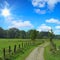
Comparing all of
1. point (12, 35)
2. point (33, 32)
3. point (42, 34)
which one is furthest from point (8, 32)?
point (33, 32)

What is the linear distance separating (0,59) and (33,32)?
5221 centimetres

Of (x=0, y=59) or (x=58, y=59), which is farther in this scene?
(x=58, y=59)

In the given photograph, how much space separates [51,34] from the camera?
45.4 metres

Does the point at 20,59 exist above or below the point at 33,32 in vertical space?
below

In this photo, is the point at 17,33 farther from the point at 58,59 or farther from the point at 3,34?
the point at 58,59

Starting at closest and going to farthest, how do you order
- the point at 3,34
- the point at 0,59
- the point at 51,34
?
the point at 0,59
the point at 51,34
the point at 3,34

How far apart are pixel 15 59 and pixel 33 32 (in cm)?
4920

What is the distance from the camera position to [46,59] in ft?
78.2

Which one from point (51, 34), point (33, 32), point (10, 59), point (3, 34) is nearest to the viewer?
point (10, 59)

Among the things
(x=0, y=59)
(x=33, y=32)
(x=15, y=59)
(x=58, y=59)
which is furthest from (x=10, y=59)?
(x=33, y=32)

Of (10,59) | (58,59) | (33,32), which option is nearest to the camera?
(10,59)

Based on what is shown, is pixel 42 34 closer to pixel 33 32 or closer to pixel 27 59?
pixel 33 32

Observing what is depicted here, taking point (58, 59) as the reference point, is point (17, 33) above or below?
above

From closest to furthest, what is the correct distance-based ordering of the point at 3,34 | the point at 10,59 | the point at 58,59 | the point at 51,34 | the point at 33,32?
1. the point at 10,59
2. the point at 58,59
3. the point at 51,34
4. the point at 33,32
5. the point at 3,34
